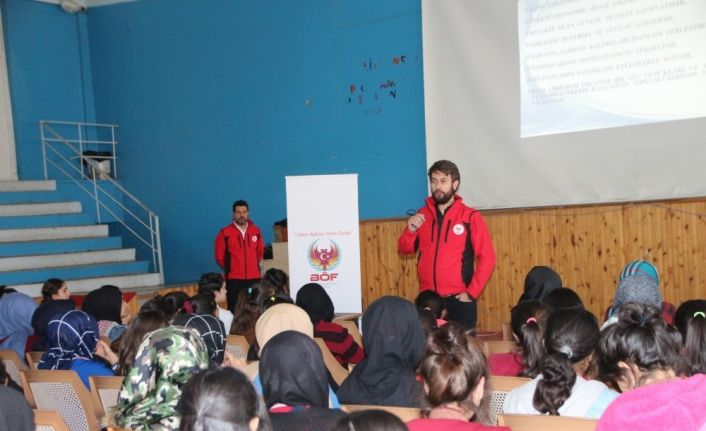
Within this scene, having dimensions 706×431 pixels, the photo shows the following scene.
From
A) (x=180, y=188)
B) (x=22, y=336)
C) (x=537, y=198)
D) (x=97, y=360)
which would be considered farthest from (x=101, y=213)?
(x=97, y=360)

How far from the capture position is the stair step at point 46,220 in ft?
29.4

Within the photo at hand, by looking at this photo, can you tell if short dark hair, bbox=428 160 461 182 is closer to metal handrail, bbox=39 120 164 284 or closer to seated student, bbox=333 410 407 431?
seated student, bbox=333 410 407 431

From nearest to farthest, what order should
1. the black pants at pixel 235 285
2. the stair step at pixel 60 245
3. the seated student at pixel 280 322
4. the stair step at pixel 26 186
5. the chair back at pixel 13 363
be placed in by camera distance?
1. the seated student at pixel 280 322
2. the chair back at pixel 13 363
3. the black pants at pixel 235 285
4. the stair step at pixel 60 245
5. the stair step at pixel 26 186

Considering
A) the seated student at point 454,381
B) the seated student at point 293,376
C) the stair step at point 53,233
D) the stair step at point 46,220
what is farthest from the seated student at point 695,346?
the stair step at point 46,220

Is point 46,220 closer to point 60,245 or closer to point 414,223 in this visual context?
point 60,245

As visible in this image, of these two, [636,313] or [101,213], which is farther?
[101,213]

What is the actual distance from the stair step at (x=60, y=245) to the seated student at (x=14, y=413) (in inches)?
274

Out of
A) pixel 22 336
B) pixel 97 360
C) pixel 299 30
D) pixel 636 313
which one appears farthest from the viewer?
pixel 299 30

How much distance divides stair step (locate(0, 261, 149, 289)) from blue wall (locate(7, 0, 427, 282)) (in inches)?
25.4

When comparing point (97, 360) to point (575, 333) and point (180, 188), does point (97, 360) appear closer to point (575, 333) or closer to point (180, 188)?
point (575, 333)

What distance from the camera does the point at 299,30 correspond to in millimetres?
8352

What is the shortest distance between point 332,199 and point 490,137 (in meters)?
1.66

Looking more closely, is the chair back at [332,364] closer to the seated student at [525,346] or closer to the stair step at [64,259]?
the seated student at [525,346]

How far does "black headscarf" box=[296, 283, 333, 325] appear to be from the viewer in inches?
155
